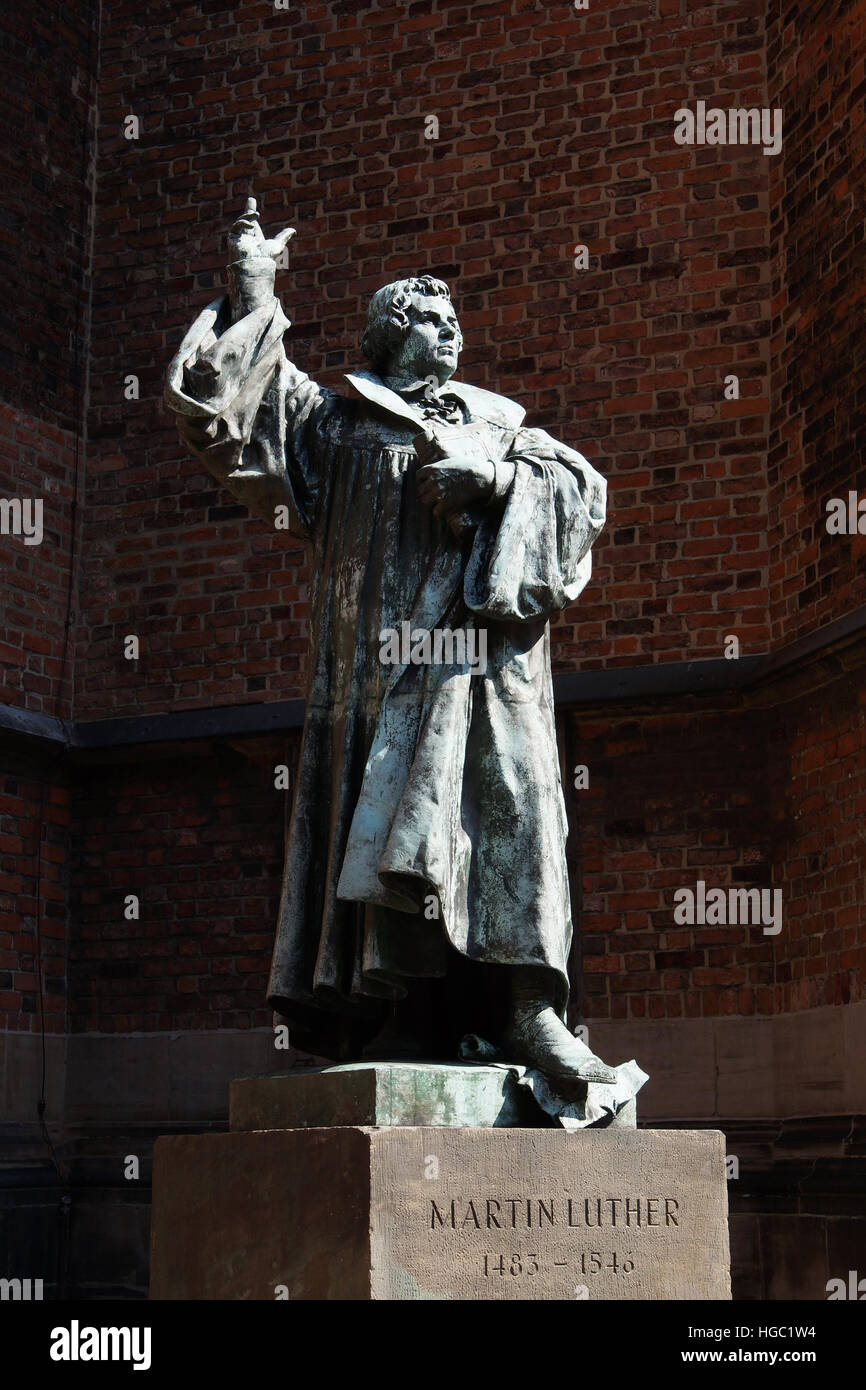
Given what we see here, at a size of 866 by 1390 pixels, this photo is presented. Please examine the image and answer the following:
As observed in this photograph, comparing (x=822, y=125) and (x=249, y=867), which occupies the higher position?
(x=822, y=125)

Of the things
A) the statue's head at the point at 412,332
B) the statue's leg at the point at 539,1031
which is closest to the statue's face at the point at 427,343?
the statue's head at the point at 412,332

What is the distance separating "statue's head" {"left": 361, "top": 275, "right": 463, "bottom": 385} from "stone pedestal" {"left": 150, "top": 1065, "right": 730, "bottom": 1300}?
1.69m

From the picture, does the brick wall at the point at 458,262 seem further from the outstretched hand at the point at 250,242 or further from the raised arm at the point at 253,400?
the outstretched hand at the point at 250,242

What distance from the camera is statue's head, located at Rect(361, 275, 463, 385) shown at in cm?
455

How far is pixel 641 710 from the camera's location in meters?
8.99

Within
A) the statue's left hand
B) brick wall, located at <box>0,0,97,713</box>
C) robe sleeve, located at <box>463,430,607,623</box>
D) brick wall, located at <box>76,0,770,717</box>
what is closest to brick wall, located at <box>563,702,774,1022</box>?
brick wall, located at <box>76,0,770,717</box>

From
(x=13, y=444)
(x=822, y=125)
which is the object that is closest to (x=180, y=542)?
(x=13, y=444)

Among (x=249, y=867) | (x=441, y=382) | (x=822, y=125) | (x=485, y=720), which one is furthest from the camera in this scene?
(x=249, y=867)

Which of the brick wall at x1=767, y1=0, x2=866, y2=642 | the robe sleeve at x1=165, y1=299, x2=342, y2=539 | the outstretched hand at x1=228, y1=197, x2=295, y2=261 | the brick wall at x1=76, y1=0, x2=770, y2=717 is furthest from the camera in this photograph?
the brick wall at x1=76, y1=0, x2=770, y2=717

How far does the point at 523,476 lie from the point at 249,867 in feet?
18.5

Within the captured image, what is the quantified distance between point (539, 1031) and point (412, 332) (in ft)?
5.44

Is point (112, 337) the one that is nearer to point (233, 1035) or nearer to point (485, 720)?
point (233, 1035)

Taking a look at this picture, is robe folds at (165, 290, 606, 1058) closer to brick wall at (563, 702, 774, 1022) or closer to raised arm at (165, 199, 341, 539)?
raised arm at (165, 199, 341, 539)

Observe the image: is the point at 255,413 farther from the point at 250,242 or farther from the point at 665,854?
the point at 665,854
